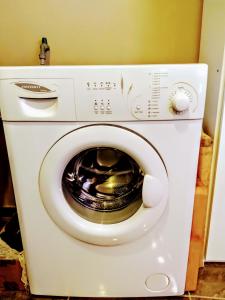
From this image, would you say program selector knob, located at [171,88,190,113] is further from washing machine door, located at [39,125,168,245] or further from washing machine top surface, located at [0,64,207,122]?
washing machine door, located at [39,125,168,245]

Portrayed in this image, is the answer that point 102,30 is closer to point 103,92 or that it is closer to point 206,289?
point 103,92

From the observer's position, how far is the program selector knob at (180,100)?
2.39 ft

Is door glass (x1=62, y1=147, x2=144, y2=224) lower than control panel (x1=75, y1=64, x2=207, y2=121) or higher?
lower

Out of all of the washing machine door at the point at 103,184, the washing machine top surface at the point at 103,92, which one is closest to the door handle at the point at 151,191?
the washing machine door at the point at 103,184

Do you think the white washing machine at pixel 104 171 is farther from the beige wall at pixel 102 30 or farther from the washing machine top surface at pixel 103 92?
the beige wall at pixel 102 30

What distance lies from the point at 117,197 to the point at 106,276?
280 mm

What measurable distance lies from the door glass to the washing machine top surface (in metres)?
0.18

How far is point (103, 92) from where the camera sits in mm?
745

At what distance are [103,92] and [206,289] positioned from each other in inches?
33.7

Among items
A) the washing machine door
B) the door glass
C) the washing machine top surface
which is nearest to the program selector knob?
the washing machine top surface

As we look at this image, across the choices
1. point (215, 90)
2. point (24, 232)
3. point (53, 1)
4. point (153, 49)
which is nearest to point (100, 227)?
point (24, 232)

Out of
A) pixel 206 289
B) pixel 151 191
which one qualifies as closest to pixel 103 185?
pixel 151 191

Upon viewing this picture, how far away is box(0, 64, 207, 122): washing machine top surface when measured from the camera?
73cm

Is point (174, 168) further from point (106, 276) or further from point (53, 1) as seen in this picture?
point (53, 1)
